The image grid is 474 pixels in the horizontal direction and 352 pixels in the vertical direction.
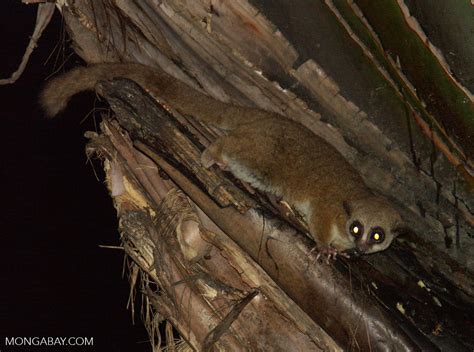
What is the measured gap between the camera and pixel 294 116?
14.4ft

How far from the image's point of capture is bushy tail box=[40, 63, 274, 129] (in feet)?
13.6

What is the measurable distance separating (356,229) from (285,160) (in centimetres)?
75

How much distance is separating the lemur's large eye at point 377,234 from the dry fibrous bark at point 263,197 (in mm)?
210

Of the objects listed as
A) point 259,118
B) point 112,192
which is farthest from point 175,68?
point 112,192

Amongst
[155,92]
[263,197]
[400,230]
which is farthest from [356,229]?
[155,92]

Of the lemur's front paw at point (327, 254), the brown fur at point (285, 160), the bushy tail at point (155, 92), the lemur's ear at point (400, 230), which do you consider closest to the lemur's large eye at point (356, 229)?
the brown fur at point (285, 160)

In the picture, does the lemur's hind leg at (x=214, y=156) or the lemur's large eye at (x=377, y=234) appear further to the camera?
the lemur's large eye at (x=377, y=234)

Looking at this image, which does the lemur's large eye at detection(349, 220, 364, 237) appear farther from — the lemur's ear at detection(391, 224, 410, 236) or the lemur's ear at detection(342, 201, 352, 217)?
the lemur's ear at detection(391, 224, 410, 236)

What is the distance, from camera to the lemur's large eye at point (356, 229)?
4285 mm

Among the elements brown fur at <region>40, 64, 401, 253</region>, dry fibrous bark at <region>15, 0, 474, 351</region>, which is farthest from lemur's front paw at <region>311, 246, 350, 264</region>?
brown fur at <region>40, 64, 401, 253</region>

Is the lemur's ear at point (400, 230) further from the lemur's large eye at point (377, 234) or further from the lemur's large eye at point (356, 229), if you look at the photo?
the lemur's large eye at point (356, 229)

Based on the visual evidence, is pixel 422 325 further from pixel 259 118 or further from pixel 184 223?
pixel 259 118

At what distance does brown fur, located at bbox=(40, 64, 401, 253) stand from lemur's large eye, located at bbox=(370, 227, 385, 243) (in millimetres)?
38

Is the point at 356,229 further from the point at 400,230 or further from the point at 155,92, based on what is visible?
the point at 155,92
